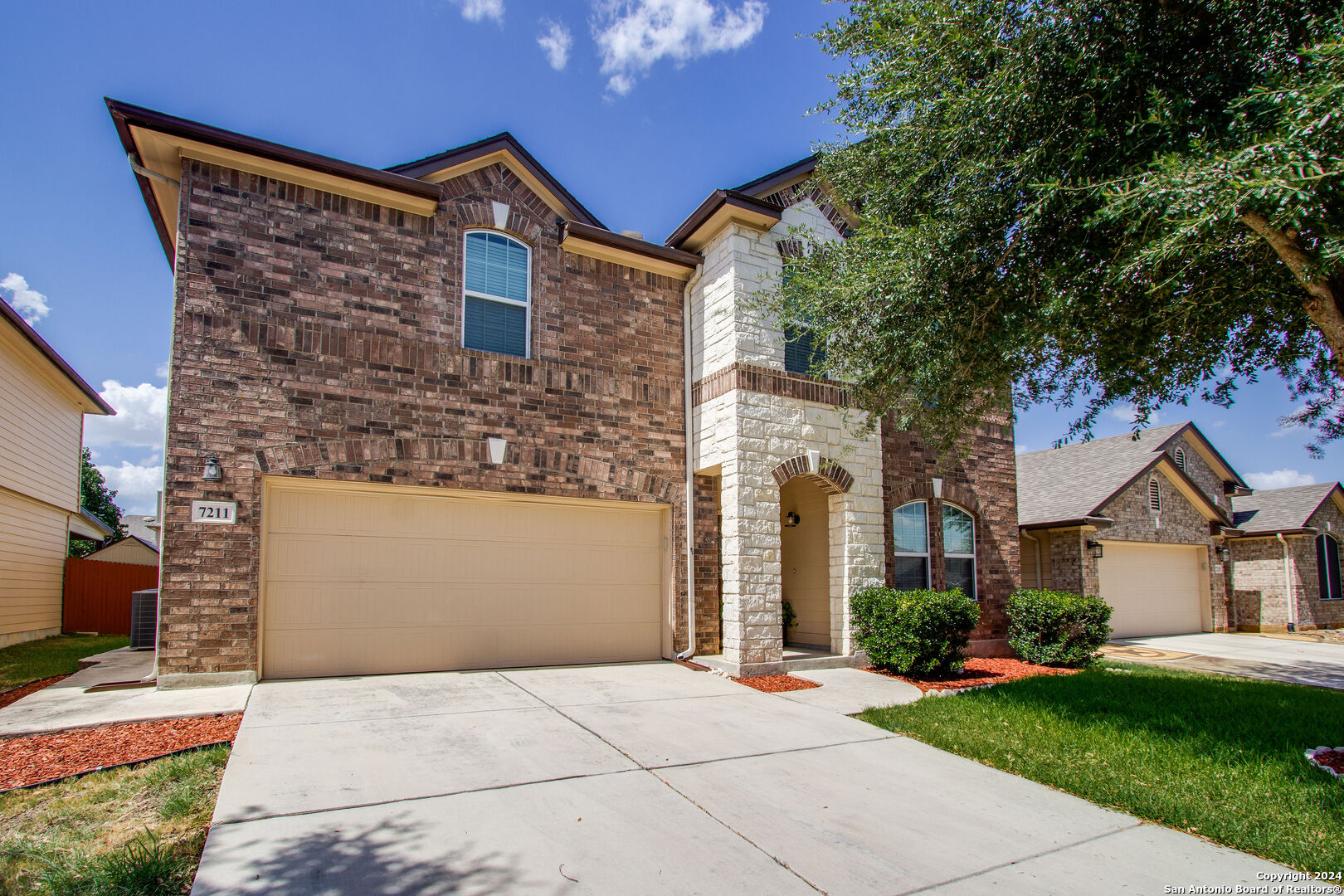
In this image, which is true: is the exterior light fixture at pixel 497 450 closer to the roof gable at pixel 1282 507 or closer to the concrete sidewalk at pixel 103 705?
the concrete sidewalk at pixel 103 705

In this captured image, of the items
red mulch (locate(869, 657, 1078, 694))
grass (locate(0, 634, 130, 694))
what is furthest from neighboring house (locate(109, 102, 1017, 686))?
grass (locate(0, 634, 130, 694))

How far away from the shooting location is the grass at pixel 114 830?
367cm

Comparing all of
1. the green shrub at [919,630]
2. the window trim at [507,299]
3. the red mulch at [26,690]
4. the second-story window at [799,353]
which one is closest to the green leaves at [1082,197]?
the second-story window at [799,353]

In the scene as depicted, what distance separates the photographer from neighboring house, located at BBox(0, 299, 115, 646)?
13.6 metres

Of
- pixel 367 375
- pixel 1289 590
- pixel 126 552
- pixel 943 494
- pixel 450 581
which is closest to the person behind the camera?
pixel 367 375

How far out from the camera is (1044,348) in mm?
8242

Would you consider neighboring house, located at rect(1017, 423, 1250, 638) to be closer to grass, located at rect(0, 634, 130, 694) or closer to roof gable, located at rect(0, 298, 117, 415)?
grass, located at rect(0, 634, 130, 694)

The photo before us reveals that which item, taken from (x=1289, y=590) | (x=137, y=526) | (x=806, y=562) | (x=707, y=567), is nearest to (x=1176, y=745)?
(x=707, y=567)

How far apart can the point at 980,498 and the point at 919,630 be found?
4.25 meters

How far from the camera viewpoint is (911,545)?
12297 millimetres

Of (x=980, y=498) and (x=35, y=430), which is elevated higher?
(x=35, y=430)

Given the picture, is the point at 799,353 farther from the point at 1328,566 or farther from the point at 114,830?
the point at 1328,566

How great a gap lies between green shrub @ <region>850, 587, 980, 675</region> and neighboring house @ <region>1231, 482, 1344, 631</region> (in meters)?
15.6

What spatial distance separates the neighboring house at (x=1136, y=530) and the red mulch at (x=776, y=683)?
10403mm
